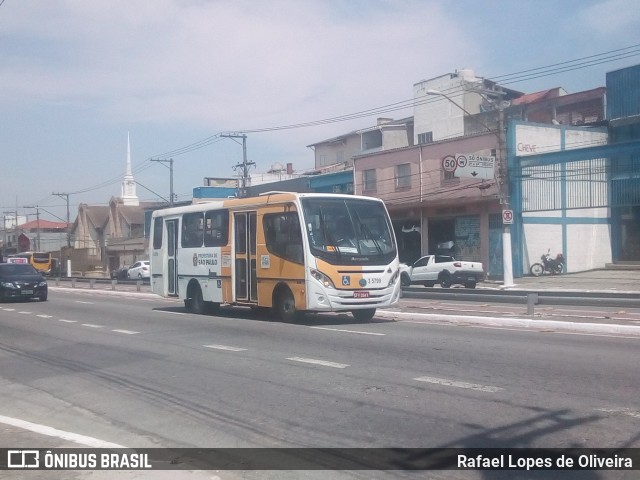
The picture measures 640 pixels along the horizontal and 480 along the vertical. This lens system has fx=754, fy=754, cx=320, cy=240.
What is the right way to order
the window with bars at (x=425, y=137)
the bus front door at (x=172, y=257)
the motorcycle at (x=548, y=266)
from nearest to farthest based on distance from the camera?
the bus front door at (x=172, y=257)
the motorcycle at (x=548, y=266)
the window with bars at (x=425, y=137)

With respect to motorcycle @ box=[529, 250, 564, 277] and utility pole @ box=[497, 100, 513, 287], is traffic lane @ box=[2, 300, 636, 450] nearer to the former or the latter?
utility pole @ box=[497, 100, 513, 287]

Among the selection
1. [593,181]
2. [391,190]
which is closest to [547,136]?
[593,181]

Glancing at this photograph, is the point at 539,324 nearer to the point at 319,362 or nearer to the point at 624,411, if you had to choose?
the point at 319,362

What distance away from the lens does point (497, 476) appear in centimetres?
609

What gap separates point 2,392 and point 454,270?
26.0 meters

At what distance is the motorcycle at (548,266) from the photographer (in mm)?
39344

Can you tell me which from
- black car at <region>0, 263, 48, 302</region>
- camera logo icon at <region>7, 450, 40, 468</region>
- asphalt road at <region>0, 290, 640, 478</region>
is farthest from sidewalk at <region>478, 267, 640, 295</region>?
camera logo icon at <region>7, 450, 40, 468</region>

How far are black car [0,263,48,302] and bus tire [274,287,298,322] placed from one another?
14.6 metres

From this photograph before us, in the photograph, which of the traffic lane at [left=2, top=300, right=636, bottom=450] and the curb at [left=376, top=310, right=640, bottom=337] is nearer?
the traffic lane at [left=2, top=300, right=636, bottom=450]

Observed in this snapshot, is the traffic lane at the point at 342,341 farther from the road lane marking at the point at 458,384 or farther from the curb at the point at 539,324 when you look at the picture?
the curb at the point at 539,324

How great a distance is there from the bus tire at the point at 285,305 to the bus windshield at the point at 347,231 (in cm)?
147

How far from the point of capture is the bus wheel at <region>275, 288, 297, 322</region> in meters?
17.2

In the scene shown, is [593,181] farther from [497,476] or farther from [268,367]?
[497,476]

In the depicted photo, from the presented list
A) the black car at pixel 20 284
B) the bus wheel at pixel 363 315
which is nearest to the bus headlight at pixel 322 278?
the bus wheel at pixel 363 315
